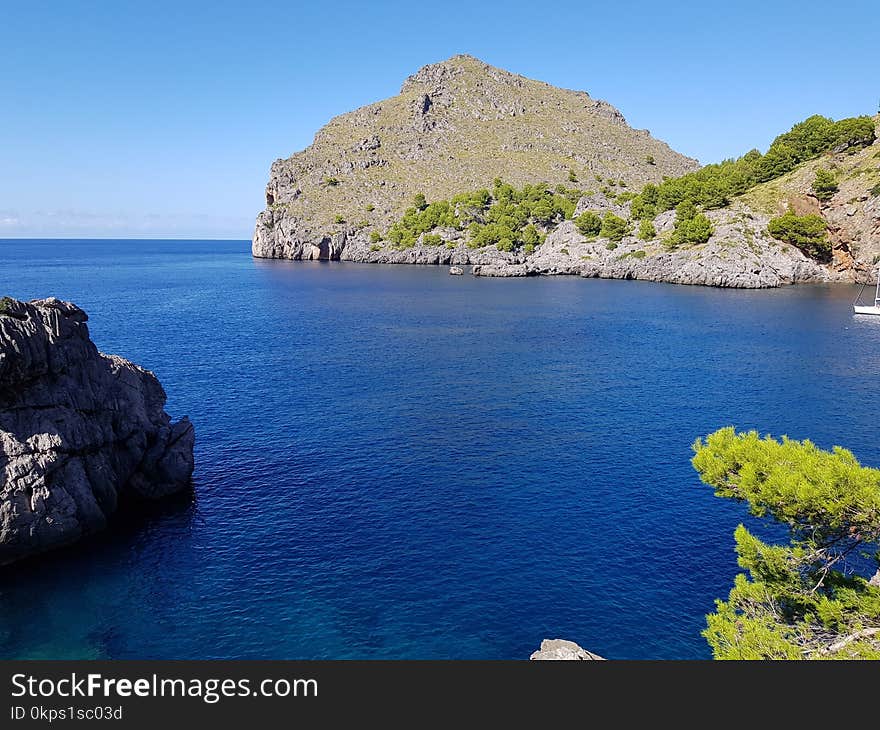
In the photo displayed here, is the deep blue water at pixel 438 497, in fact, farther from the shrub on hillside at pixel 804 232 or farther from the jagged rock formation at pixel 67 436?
the shrub on hillside at pixel 804 232

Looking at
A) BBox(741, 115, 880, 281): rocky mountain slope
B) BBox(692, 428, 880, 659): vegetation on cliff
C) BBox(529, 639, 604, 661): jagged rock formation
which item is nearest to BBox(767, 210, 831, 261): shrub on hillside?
BBox(741, 115, 880, 281): rocky mountain slope

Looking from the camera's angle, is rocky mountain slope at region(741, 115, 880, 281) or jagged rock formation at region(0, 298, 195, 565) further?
rocky mountain slope at region(741, 115, 880, 281)

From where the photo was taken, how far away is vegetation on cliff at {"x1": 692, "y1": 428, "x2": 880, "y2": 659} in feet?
76.2

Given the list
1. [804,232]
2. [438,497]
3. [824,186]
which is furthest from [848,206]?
[438,497]

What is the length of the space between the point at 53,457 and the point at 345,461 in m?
24.2

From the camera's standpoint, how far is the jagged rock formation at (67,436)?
148 ft

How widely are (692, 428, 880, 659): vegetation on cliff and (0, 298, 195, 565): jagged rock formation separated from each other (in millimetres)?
44154

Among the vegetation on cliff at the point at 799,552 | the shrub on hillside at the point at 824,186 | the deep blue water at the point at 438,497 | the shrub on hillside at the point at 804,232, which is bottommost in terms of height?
the deep blue water at the point at 438,497

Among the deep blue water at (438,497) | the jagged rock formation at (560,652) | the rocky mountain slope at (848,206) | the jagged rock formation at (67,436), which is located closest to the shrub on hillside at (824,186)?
the rocky mountain slope at (848,206)

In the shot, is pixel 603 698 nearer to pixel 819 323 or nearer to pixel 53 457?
pixel 53 457

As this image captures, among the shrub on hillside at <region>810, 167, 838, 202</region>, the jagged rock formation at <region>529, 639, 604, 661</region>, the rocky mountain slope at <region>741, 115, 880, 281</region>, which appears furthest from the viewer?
the shrub on hillside at <region>810, 167, 838, 202</region>

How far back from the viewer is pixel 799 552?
2614 centimetres

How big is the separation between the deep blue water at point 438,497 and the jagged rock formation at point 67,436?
8.33 ft

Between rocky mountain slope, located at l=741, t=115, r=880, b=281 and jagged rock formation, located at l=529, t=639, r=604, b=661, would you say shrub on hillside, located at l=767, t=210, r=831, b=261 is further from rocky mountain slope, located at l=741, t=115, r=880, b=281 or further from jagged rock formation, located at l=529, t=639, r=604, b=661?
jagged rock formation, located at l=529, t=639, r=604, b=661
